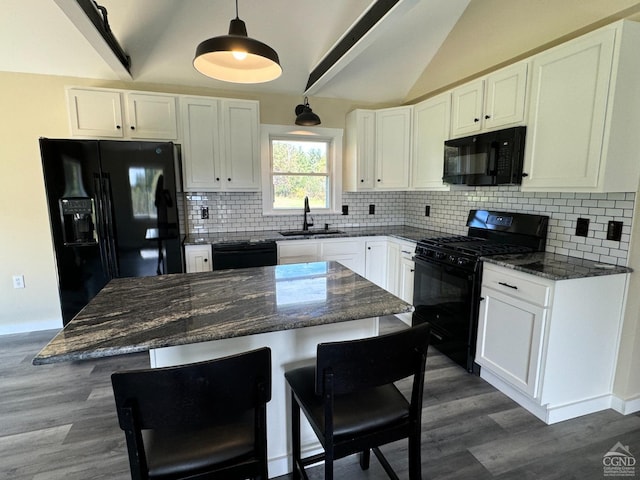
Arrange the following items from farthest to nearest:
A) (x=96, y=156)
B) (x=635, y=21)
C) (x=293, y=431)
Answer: (x=96, y=156)
(x=635, y=21)
(x=293, y=431)

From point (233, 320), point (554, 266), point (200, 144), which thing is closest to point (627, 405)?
point (554, 266)

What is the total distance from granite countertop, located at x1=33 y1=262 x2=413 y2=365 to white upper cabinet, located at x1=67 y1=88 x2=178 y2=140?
6.33 feet

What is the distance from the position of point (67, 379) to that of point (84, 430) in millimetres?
767

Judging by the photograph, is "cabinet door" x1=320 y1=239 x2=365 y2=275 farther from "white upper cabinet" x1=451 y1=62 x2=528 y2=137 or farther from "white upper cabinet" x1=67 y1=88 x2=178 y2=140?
"white upper cabinet" x1=67 y1=88 x2=178 y2=140

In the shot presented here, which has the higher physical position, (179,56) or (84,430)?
(179,56)

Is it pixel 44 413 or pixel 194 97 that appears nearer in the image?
pixel 44 413

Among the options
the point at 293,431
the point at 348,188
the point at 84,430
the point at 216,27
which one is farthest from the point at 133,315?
the point at 348,188

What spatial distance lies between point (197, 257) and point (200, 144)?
115cm

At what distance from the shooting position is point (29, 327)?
347 centimetres

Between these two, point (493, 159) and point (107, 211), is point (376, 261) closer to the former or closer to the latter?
point (493, 159)

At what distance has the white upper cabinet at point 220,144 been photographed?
3332 mm

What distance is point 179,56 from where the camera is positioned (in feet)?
10.6

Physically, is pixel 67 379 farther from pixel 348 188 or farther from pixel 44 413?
pixel 348 188

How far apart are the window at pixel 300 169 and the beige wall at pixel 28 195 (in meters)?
1.10
